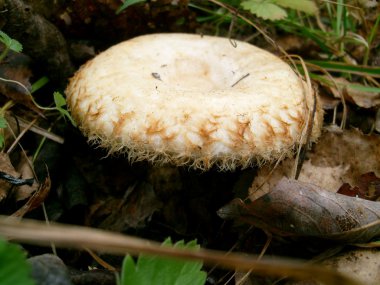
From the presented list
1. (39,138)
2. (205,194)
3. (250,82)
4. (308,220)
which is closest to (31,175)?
(39,138)

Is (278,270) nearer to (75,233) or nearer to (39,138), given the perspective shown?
(75,233)

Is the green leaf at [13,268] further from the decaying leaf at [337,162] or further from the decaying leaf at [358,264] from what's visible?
the decaying leaf at [337,162]

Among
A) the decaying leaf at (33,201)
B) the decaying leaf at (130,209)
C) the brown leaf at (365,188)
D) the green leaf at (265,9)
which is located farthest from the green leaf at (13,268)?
the green leaf at (265,9)

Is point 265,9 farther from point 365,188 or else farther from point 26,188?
point 26,188

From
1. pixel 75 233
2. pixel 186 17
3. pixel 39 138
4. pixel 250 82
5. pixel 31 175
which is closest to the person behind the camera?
pixel 75 233

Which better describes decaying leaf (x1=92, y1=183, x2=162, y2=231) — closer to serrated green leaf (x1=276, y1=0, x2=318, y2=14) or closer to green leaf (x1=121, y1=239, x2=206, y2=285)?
green leaf (x1=121, y1=239, x2=206, y2=285)

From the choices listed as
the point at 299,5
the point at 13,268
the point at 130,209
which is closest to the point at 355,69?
the point at 299,5
